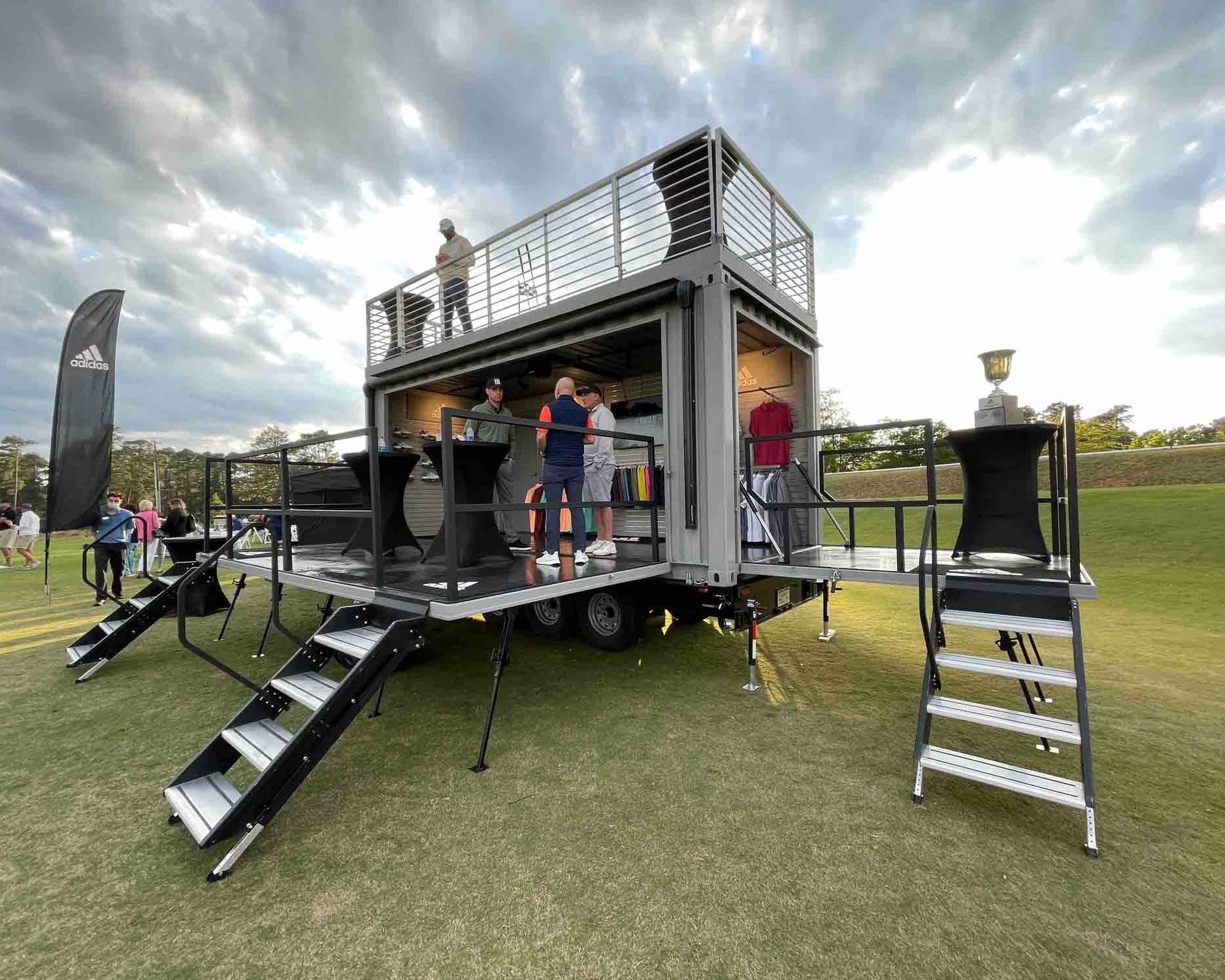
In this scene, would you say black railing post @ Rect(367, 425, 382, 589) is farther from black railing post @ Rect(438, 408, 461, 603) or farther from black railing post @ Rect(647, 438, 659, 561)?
black railing post @ Rect(647, 438, 659, 561)

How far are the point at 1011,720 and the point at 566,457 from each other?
3.20m

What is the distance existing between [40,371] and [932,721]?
11538 centimetres

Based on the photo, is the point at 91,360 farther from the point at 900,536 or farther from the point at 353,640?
the point at 900,536

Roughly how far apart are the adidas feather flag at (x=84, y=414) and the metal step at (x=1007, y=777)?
9.38 metres

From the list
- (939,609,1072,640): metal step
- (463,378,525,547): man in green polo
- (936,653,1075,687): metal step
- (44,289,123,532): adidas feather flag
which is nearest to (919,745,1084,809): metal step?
(936,653,1075,687): metal step

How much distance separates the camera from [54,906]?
1924 millimetres

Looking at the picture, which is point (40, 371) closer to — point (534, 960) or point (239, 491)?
point (239, 491)

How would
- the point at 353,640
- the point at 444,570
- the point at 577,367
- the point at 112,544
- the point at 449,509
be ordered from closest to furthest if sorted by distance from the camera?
the point at 449,509
the point at 353,640
the point at 444,570
the point at 577,367
the point at 112,544

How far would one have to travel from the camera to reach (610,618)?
4781 mm

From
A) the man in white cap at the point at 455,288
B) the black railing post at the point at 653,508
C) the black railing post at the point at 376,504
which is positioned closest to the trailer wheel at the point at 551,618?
the black railing post at the point at 653,508

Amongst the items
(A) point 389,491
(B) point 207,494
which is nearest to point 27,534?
(B) point 207,494

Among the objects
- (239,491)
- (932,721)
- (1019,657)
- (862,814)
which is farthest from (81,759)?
(239,491)

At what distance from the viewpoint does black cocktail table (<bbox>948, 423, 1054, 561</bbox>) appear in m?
3.64

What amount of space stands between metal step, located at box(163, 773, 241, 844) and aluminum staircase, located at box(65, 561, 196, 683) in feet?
8.98
